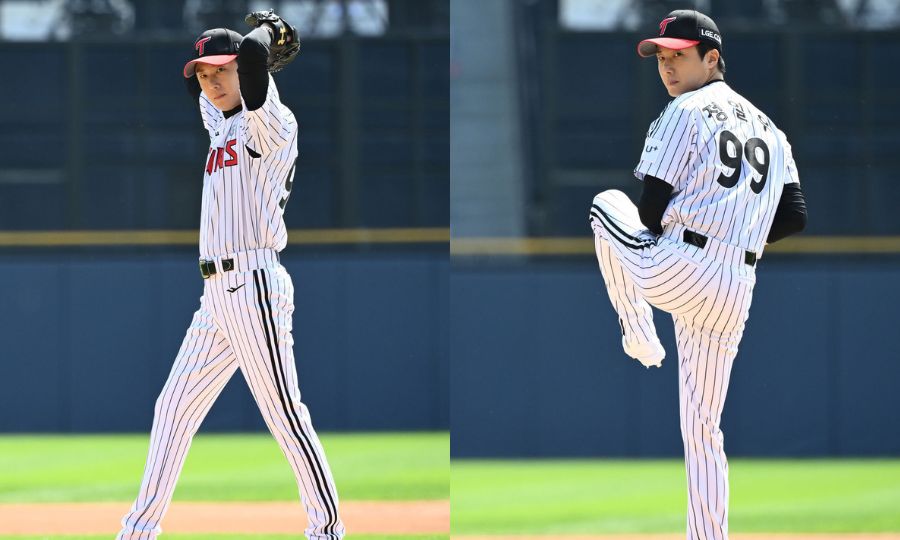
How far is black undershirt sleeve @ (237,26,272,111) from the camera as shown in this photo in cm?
275

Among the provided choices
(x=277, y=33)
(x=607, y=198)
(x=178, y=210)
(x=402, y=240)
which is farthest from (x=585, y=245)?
(x=277, y=33)

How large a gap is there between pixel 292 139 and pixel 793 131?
4624mm

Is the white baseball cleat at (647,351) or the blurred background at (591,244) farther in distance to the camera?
the blurred background at (591,244)

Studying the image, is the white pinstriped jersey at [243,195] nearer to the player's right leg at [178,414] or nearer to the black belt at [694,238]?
the player's right leg at [178,414]

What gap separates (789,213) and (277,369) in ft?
4.09

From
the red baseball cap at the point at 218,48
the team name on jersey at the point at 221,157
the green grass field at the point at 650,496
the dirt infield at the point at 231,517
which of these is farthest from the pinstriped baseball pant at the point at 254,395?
the green grass field at the point at 650,496

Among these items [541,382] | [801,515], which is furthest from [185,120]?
[801,515]

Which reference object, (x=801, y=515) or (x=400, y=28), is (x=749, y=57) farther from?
(x=801, y=515)

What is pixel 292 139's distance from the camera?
297cm

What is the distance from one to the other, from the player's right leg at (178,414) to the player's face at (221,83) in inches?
19.7

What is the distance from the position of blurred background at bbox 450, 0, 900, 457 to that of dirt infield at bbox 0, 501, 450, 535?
6.40ft

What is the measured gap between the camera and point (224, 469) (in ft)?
19.2

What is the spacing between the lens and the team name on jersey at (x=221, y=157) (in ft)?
9.91

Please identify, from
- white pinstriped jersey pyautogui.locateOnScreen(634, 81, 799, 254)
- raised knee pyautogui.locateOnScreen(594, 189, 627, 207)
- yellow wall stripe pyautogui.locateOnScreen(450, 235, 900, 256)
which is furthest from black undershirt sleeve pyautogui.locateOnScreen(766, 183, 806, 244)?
yellow wall stripe pyautogui.locateOnScreen(450, 235, 900, 256)
